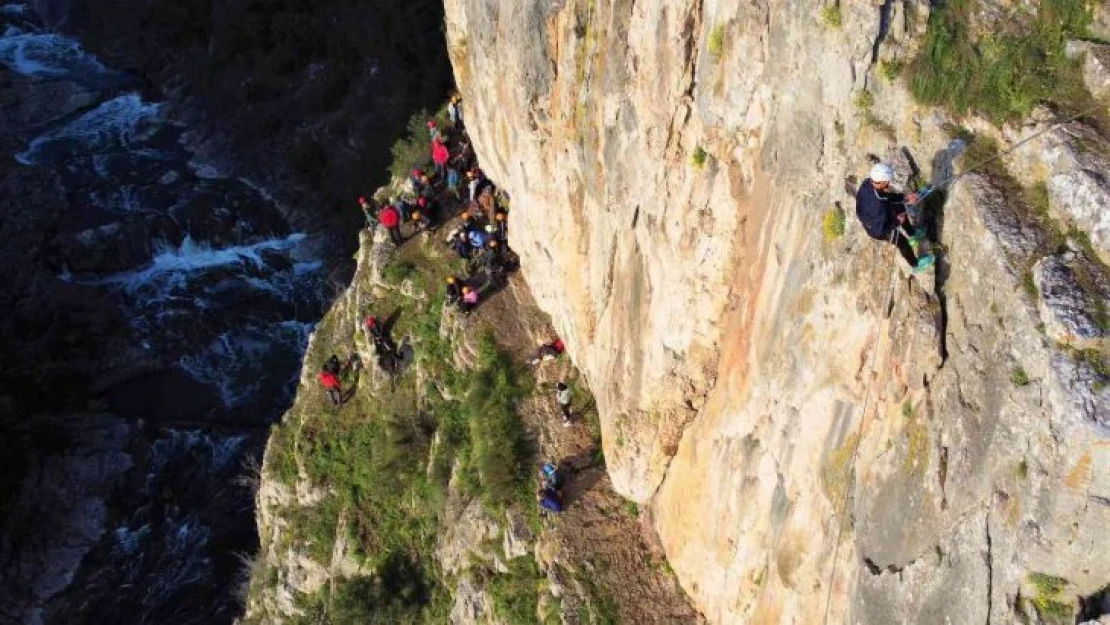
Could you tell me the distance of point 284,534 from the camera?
25469 millimetres

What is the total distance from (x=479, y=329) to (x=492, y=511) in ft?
17.7

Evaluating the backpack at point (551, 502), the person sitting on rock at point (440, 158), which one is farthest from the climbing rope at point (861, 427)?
the person sitting on rock at point (440, 158)

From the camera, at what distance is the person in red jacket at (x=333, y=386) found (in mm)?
25344

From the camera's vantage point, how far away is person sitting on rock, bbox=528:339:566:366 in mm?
21500

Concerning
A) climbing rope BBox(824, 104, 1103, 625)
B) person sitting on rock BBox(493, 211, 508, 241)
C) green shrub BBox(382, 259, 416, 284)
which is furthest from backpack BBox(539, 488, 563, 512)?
green shrub BBox(382, 259, 416, 284)

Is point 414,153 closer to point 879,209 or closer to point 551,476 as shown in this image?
point 551,476

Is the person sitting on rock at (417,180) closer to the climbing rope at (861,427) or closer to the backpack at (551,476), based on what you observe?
the backpack at (551,476)

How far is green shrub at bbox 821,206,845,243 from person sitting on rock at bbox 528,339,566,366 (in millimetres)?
12329

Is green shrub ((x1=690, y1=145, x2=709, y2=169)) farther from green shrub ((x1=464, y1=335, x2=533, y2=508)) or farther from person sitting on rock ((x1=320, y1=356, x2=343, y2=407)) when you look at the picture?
person sitting on rock ((x1=320, y1=356, x2=343, y2=407))

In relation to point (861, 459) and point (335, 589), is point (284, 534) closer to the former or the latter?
point (335, 589)

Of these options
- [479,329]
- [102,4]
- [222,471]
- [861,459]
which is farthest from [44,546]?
[102,4]

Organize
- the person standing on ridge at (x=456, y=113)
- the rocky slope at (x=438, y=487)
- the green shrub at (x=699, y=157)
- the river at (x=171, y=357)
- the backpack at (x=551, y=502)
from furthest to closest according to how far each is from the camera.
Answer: the river at (x=171, y=357) < the person standing on ridge at (x=456, y=113) < the backpack at (x=551, y=502) < the rocky slope at (x=438, y=487) < the green shrub at (x=699, y=157)

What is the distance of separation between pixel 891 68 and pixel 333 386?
805 inches

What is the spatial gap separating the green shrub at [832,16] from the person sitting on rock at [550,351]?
13309 mm
